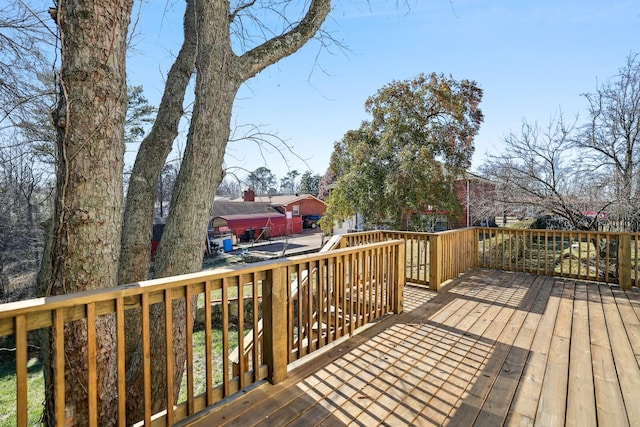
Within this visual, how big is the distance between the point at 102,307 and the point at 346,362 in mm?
1903

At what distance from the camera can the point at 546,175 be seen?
712 cm

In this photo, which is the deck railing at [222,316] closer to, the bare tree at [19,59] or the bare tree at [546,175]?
the bare tree at [546,175]

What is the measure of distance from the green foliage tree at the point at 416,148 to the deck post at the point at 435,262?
4.66m

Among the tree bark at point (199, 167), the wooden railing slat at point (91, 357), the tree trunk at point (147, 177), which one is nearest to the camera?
the wooden railing slat at point (91, 357)

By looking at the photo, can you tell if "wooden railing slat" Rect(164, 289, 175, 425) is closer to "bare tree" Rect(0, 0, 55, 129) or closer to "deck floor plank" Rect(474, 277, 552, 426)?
"deck floor plank" Rect(474, 277, 552, 426)

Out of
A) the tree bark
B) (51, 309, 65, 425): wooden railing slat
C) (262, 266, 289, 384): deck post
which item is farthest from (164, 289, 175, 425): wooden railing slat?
the tree bark

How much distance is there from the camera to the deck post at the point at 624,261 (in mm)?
4902

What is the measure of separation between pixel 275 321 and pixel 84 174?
5.13ft

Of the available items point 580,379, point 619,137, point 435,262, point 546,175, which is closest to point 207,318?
point 580,379

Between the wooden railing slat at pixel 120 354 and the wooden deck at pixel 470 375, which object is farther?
the wooden deck at pixel 470 375

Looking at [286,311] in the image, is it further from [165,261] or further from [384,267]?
[384,267]

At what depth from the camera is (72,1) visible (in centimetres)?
187

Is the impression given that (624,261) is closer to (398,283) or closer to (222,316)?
(398,283)

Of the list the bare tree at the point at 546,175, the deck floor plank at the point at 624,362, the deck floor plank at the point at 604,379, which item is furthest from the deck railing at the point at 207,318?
the bare tree at the point at 546,175
